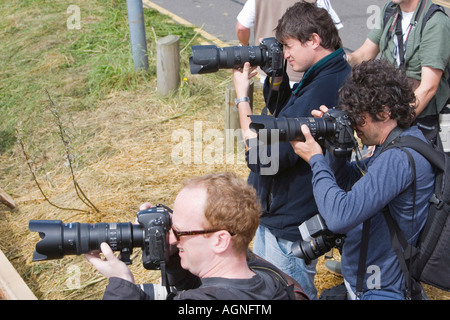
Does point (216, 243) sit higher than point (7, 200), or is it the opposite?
point (216, 243)

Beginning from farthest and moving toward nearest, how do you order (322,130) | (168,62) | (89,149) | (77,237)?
(168,62)
(89,149)
(322,130)
(77,237)

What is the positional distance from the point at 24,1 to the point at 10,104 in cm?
369

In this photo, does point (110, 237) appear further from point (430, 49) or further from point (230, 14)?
point (230, 14)

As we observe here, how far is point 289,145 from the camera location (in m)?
2.34

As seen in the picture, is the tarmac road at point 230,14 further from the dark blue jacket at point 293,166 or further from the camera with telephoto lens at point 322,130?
the camera with telephoto lens at point 322,130

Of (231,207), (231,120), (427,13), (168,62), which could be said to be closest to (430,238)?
(231,207)

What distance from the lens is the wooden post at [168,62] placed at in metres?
5.16

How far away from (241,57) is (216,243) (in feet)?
4.58

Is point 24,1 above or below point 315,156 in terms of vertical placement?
below

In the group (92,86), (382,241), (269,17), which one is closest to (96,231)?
(382,241)

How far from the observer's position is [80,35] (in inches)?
275

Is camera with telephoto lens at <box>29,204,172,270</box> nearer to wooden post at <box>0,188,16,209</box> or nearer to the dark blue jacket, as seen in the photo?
the dark blue jacket
